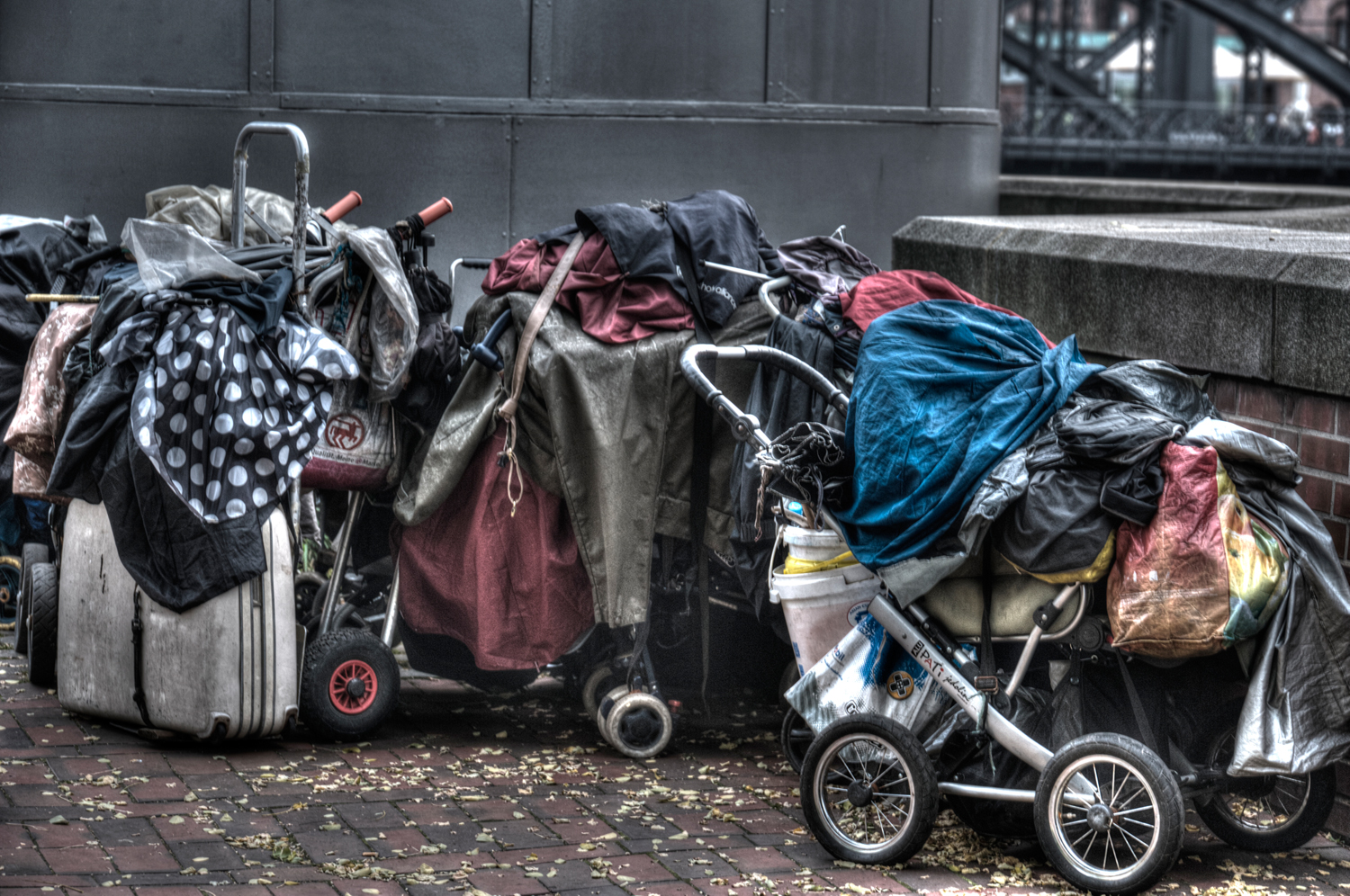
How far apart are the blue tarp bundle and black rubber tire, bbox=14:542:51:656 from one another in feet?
11.6

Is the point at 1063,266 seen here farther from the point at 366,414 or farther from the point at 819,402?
the point at 366,414

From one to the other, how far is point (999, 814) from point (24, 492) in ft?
12.1

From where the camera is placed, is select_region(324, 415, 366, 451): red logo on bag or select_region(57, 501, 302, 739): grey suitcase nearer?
select_region(57, 501, 302, 739): grey suitcase

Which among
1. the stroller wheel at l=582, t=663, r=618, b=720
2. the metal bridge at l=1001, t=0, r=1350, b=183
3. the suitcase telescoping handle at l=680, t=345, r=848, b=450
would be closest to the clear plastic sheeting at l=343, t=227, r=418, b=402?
the suitcase telescoping handle at l=680, t=345, r=848, b=450

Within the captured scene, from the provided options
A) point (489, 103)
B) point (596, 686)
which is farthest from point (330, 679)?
point (489, 103)

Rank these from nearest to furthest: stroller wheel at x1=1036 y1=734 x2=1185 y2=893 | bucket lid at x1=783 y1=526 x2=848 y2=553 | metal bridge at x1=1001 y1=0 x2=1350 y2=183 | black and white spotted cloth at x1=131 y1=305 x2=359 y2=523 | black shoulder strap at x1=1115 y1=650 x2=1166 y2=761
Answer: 1. stroller wheel at x1=1036 y1=734 x2=1185 y2=893
2. black shoulder strap at x1=1115 y1=650 x2=1166 y2=761
3. bucket lid at x1=783 y1=526 x2=848 y2=553
4. black and white spotted cloth at x1=131 y1=305 x2=359 y2=523
5. metal bridge at x1=1001 y1=0 x2=1350 y2=183

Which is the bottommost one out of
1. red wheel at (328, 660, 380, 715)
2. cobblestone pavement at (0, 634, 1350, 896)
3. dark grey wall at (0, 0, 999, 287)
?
cobblestone pavement at (0, 634, 1350, 896)

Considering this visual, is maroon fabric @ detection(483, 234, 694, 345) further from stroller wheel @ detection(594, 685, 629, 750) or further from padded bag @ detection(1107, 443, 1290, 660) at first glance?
padded bag @ detection(1107, 443, 1290, 660)

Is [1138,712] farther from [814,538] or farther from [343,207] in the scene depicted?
[343,207]

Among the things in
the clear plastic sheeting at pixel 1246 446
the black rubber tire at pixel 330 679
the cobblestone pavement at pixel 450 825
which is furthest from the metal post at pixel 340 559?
the clear plastic sheeting at pixel 1246 446

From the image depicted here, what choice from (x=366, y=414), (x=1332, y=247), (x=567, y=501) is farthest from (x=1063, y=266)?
(x=366, y=414)

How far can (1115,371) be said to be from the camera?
4461 millimetres

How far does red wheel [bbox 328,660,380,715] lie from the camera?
537 centimetres

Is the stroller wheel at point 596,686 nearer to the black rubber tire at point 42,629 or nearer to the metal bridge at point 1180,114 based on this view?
the black rubber tire at point 42,629
